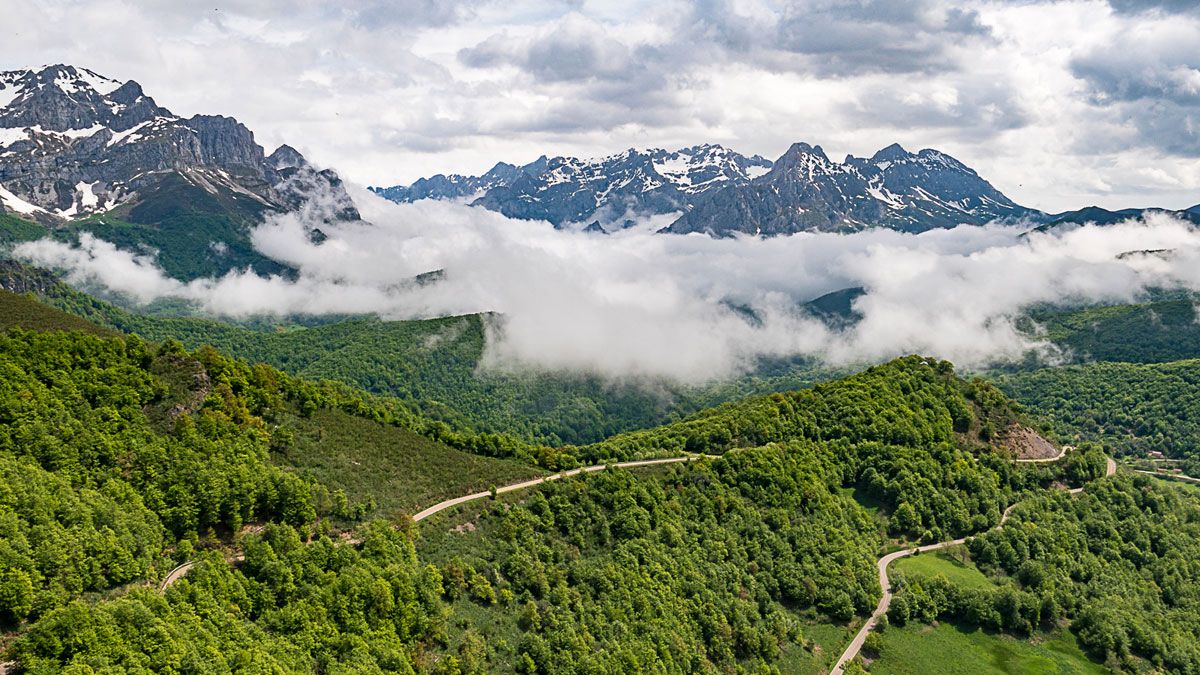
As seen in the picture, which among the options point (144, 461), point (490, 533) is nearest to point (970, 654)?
point (490, 533)

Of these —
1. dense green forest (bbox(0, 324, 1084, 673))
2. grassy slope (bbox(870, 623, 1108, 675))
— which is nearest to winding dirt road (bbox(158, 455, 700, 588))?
dense green forest (bbox(0, 324, 1084, 673))

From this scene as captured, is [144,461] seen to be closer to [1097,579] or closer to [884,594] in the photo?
[884,594]

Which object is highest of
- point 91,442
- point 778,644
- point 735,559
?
point 91,442

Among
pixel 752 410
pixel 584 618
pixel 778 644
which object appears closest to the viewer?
pixel 584 618

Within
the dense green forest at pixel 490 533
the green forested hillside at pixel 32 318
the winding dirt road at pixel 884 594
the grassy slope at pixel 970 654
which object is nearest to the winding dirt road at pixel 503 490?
the dense green forest at pixel 490 533

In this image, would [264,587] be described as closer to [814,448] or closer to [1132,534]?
[814,448]

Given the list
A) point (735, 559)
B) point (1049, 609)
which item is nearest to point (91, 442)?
point (735, 559)

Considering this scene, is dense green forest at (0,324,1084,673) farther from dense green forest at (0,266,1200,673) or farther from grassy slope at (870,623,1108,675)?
grassy slope at (870,623,1108,675)

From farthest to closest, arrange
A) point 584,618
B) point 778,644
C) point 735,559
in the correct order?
point 735,559 → point 778,644 → point 584,618
